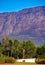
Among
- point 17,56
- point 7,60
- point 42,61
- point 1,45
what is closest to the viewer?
point 42,61

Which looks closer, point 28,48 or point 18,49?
point 18,49

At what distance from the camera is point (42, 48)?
107 metres

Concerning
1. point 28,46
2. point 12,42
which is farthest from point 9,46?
point 28,46

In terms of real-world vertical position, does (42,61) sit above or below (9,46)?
below

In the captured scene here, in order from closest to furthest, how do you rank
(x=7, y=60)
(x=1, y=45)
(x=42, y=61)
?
(x=42, y=61) → (x=7, y=60) → (x=1, y=45)

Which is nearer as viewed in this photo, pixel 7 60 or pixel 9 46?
pixel 7 60

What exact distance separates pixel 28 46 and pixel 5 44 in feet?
37.0

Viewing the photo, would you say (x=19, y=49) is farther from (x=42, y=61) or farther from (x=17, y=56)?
Result: (x=42, y=61)

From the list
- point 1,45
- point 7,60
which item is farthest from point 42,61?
point 1,45

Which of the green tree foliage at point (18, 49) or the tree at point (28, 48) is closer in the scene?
the green tree foliage at point (18, 49)

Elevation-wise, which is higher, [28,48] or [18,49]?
[28,48]

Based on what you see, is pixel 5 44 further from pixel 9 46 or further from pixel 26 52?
pixel 26 52

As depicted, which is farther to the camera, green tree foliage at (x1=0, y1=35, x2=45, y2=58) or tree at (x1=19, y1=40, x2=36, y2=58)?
tree at (x1=19, y1=40, x2=36, y2=58)

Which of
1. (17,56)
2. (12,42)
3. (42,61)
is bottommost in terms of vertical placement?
(42,61)
